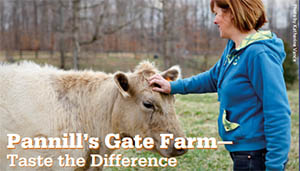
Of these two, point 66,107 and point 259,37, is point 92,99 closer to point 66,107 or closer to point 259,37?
point 66,107

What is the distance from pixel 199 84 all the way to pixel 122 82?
2.74 feet

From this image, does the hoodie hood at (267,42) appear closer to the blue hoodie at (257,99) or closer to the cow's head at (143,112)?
the blue hoodie at (257,99)

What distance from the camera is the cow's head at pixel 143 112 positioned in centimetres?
304

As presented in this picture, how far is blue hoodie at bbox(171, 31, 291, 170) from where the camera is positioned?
1912 millimetres

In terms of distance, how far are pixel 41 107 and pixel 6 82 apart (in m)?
0.56

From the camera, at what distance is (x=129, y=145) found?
328cm

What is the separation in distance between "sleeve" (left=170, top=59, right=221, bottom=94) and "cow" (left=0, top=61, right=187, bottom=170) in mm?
181

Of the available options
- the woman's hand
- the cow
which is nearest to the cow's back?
the cow

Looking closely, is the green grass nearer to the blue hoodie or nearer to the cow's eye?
the cow's eye

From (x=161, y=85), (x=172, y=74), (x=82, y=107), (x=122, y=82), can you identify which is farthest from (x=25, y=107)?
(x=172, y=74)

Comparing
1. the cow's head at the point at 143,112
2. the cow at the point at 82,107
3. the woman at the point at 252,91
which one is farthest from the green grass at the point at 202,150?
the woman at the point at 252,91

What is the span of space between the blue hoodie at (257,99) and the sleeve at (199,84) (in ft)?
→ 1.69

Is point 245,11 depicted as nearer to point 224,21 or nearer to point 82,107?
point 224,21

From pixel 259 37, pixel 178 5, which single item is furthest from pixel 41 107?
pixel 178 5
